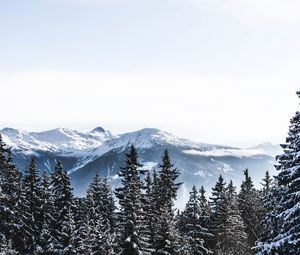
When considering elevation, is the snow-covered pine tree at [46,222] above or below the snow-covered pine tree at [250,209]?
above

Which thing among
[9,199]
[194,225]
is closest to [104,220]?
[194,225]

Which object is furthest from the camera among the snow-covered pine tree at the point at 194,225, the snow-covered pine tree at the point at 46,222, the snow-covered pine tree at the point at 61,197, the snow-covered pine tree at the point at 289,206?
the snow-covered pine tree at the point at 61,197

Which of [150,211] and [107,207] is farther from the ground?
[150,211]

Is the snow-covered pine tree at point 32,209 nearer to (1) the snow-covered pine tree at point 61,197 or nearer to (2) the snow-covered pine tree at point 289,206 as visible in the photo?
(1) the snow-covered pine tree at point 61,197

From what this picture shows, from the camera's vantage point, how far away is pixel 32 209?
59562 millimetres

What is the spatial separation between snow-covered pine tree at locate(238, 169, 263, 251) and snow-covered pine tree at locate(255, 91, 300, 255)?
193 ft

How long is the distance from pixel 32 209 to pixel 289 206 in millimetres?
41826

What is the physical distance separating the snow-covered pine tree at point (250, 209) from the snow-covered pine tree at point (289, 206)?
58.8 m

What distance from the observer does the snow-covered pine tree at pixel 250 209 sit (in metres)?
83.6

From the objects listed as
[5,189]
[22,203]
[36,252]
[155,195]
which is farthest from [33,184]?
[155,195]

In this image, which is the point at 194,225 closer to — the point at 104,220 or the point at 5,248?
the point at 104,220

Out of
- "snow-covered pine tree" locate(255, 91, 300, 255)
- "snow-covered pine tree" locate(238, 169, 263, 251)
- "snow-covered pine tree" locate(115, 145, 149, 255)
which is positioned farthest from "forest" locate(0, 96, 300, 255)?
"snow-covered pine tree" locate(255, 91, 300, 255)

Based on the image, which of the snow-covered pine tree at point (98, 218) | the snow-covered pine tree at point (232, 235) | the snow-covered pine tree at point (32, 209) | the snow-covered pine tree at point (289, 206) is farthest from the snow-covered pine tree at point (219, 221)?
the snow-covered pine tree at point (289, 206)

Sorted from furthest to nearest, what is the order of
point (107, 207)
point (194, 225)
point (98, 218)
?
point (107, 207) → point (98, 218) → point (194, 225)
